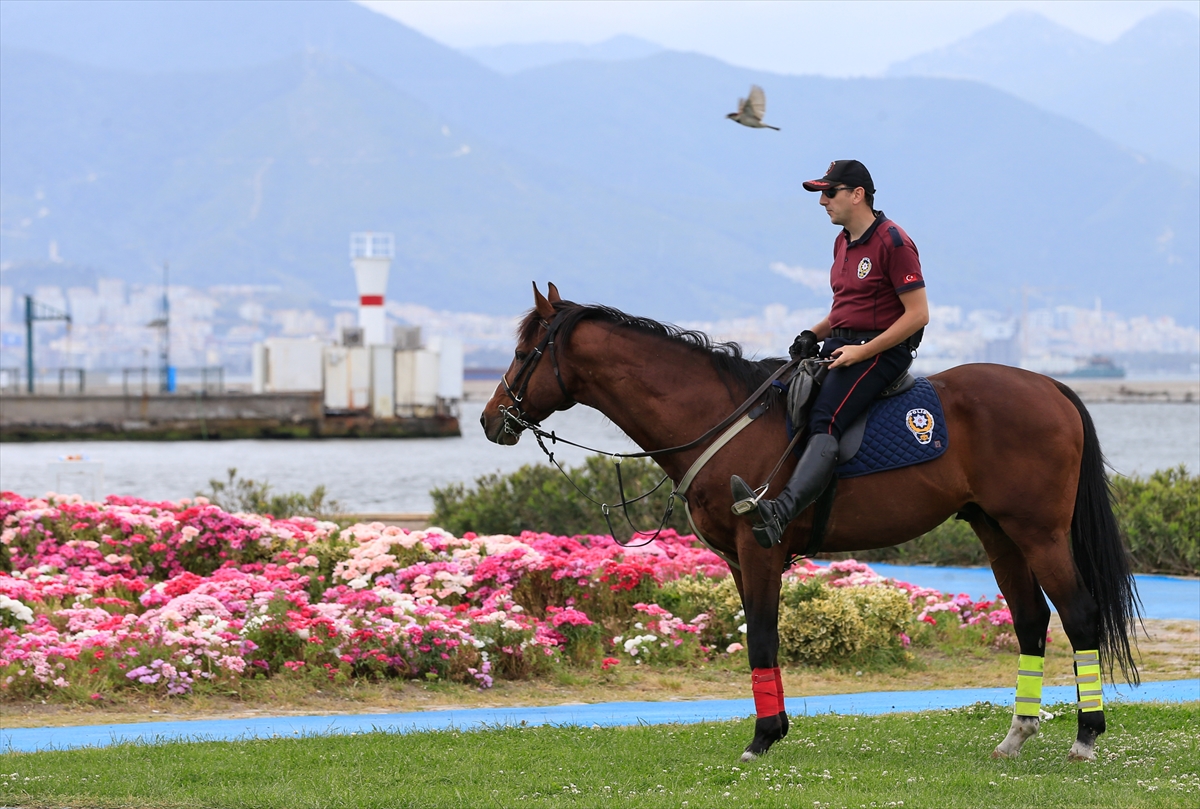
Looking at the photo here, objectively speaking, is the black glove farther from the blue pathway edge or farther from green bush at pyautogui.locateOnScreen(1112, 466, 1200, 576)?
green bush at pyautogui.locateOnScreen(1112, 466, 1200, 576)

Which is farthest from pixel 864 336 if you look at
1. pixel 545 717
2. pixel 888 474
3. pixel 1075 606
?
pixel 545 717

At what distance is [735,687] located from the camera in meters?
9.92

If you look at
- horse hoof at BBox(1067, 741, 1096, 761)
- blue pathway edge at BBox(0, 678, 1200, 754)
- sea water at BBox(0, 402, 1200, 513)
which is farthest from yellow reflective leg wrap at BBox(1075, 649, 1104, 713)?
sea water at BBox(0, 402, 1200, 513)

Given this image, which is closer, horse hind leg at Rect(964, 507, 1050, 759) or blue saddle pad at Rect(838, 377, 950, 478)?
blue saddle pad at Rect(838, 377, 950, 478)

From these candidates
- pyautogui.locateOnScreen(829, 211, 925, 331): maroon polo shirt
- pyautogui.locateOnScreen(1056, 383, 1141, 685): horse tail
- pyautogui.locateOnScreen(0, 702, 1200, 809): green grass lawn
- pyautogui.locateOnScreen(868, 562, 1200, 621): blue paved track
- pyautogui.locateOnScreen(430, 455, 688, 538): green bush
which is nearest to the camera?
pyautogui.locateOnScreen(0, 702, 1200, 809): green grass lawn

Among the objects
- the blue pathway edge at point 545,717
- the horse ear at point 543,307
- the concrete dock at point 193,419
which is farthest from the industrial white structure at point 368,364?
the horse ear at point 543,307

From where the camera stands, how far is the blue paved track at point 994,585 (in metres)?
12.8

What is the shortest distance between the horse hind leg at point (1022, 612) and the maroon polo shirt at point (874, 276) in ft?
3.89

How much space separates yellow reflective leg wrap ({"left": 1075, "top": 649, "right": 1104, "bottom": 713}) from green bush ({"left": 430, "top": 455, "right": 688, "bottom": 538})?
9550 mm

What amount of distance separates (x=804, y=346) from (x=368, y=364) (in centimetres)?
7687

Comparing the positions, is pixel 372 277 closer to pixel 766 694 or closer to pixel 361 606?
pixel 361 606

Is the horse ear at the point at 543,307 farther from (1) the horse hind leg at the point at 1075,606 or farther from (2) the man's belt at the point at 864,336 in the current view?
(1) the horse hind leg at the point at 1075,606

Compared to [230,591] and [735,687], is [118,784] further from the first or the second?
[735,687]

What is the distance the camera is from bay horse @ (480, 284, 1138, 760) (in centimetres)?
677
